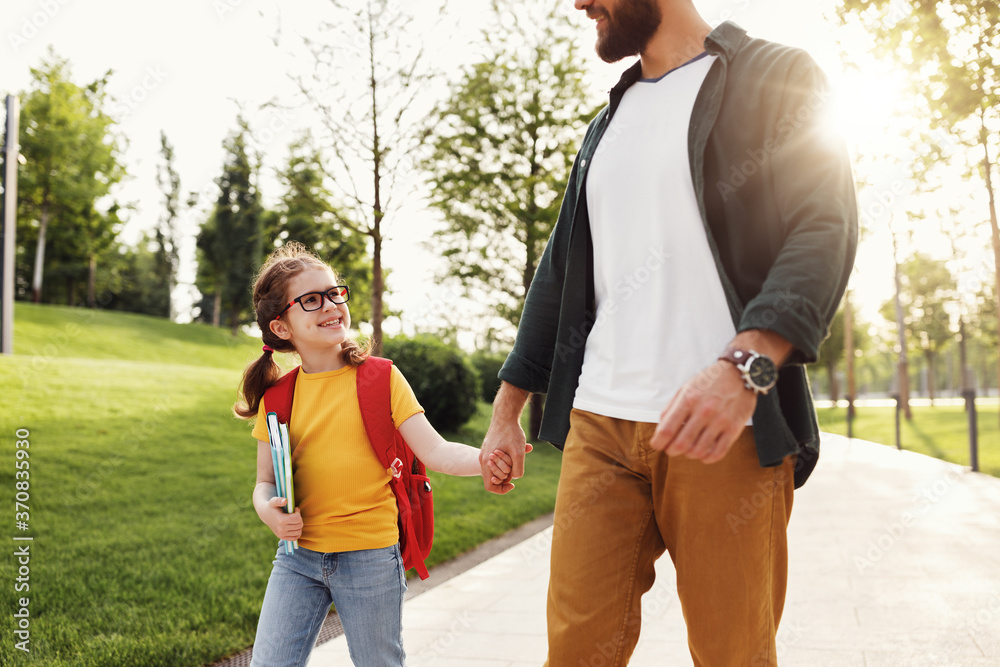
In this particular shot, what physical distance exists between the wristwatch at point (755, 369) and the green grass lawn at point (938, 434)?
1204cm

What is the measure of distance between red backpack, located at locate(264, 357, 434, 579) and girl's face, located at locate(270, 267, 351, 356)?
A: 123 mm

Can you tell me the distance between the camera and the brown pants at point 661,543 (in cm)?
163

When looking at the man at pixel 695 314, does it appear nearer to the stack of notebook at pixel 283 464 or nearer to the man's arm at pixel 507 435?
the man's arm at pixel 507 435

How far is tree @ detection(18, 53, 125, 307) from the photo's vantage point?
26328 mm

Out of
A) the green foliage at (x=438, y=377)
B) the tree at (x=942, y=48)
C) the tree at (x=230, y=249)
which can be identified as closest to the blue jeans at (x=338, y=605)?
the tree at (x=942, y=48)

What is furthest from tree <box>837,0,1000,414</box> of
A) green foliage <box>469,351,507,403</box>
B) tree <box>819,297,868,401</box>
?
tree <box>819,297,868,401</box>

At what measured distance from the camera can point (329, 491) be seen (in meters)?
2.33

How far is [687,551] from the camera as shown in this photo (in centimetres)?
168

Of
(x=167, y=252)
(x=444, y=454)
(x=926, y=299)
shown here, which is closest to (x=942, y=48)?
(x=444, y=454)

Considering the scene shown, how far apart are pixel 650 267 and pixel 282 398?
130cm

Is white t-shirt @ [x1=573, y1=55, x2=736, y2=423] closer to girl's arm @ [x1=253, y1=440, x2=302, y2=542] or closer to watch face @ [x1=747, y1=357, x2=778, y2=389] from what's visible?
watch face @ [x1=747, y1=357, x2=778, y2=389]

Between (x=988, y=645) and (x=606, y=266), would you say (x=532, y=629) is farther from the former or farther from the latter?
Result: (x=606, y=266)

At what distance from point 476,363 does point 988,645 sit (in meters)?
18.8

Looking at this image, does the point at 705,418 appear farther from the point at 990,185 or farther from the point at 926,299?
the point at 926,299
